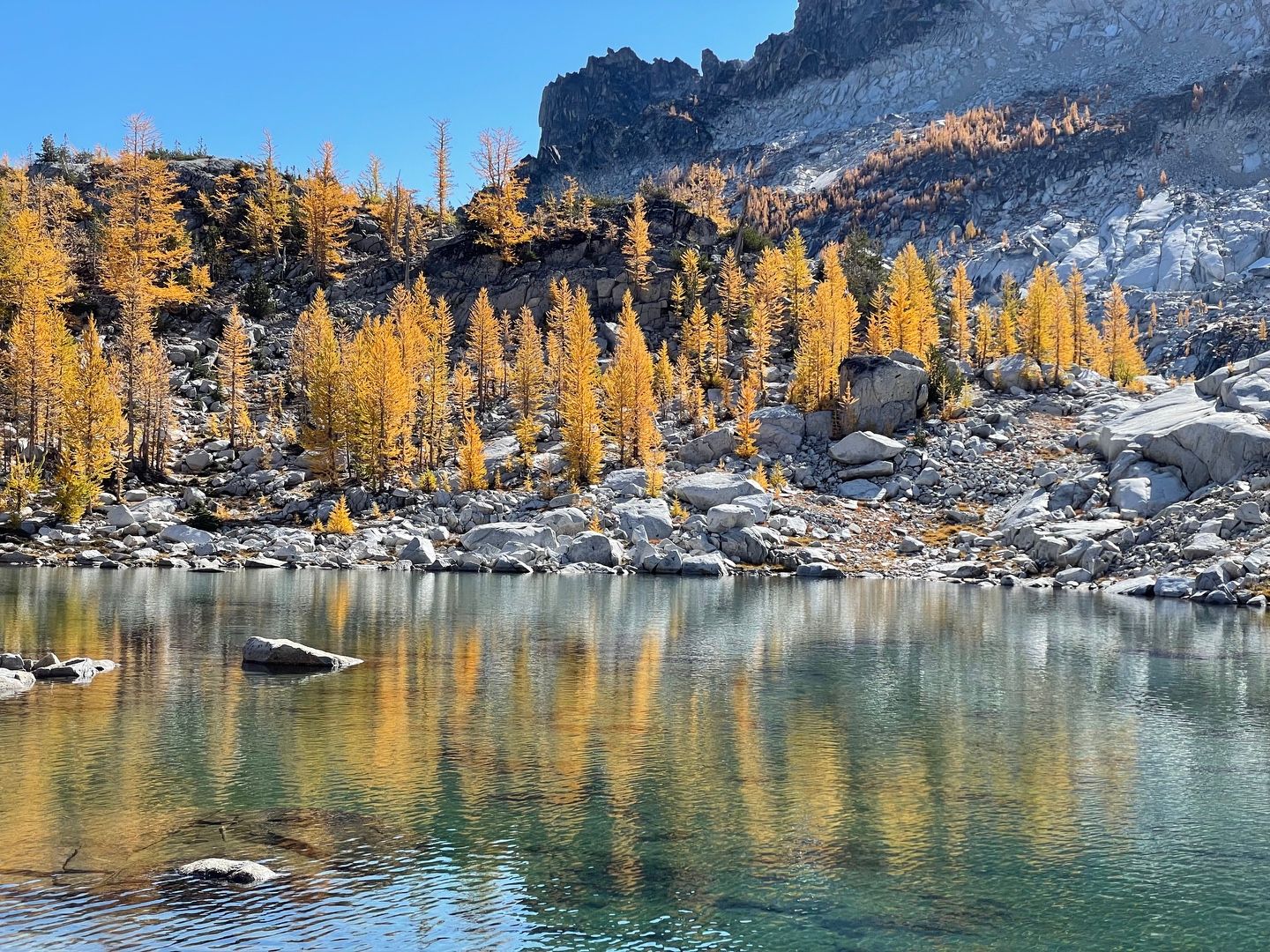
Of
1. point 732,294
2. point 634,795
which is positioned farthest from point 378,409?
point 634,795

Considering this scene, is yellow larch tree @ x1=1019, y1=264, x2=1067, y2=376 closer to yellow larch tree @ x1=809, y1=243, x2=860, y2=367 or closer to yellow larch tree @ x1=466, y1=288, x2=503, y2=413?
yellow larch tree @ x1=809, y1=243, x2=860, y2=367

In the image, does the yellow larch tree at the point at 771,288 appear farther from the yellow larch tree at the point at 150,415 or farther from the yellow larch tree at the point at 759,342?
the yellow larch tree at the point at 150,415

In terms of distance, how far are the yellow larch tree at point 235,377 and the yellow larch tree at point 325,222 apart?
1362 inches

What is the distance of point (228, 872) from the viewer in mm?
14977

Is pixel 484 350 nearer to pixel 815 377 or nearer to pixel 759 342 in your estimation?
pixel 759 342

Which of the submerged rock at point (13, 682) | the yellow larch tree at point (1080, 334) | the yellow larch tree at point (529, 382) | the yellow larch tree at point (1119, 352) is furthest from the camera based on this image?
the yellow larch tree at point (1080, 334)

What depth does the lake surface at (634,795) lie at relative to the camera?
1423cm

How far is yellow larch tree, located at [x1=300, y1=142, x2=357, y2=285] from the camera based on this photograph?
14275cm

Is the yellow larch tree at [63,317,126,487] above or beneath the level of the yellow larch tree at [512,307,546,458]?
beneath

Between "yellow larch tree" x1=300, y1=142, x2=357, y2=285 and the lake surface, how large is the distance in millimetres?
110068

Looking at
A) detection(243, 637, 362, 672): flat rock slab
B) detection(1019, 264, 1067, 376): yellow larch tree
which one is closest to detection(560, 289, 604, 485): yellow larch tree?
detection(1019, 264, 1067, 376): yellow larch tree

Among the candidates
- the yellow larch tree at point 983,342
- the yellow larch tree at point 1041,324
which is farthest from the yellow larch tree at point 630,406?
the yellow larch tree at point 1041,324

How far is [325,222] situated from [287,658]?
403 feet

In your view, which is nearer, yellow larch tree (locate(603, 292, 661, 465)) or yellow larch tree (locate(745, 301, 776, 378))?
yellow larch tree (locate(603, 292, 661, 465))
